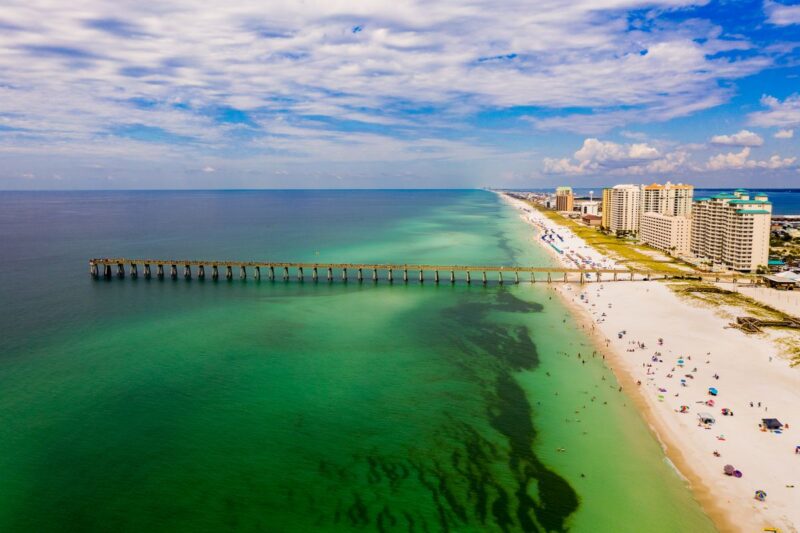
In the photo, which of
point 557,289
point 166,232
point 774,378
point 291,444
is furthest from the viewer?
point 166,232

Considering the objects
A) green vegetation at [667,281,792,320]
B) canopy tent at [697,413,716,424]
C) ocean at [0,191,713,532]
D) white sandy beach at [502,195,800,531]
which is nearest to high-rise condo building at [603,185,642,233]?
green vegetation at [667,281,792,320]

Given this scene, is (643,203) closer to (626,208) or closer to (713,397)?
(626,208)

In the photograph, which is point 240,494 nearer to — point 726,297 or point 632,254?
point 726,297

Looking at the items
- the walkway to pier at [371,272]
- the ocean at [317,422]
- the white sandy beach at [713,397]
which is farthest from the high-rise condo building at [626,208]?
the ocean at [317,422]

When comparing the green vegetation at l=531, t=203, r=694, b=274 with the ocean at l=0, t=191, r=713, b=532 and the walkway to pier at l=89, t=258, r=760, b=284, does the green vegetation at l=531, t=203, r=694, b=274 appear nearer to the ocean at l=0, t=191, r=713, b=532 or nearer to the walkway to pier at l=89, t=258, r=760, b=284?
the walkway to pier at l=89, t=258, r=760, b=284

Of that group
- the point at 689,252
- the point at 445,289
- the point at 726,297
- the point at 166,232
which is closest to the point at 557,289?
the point at 445,289
